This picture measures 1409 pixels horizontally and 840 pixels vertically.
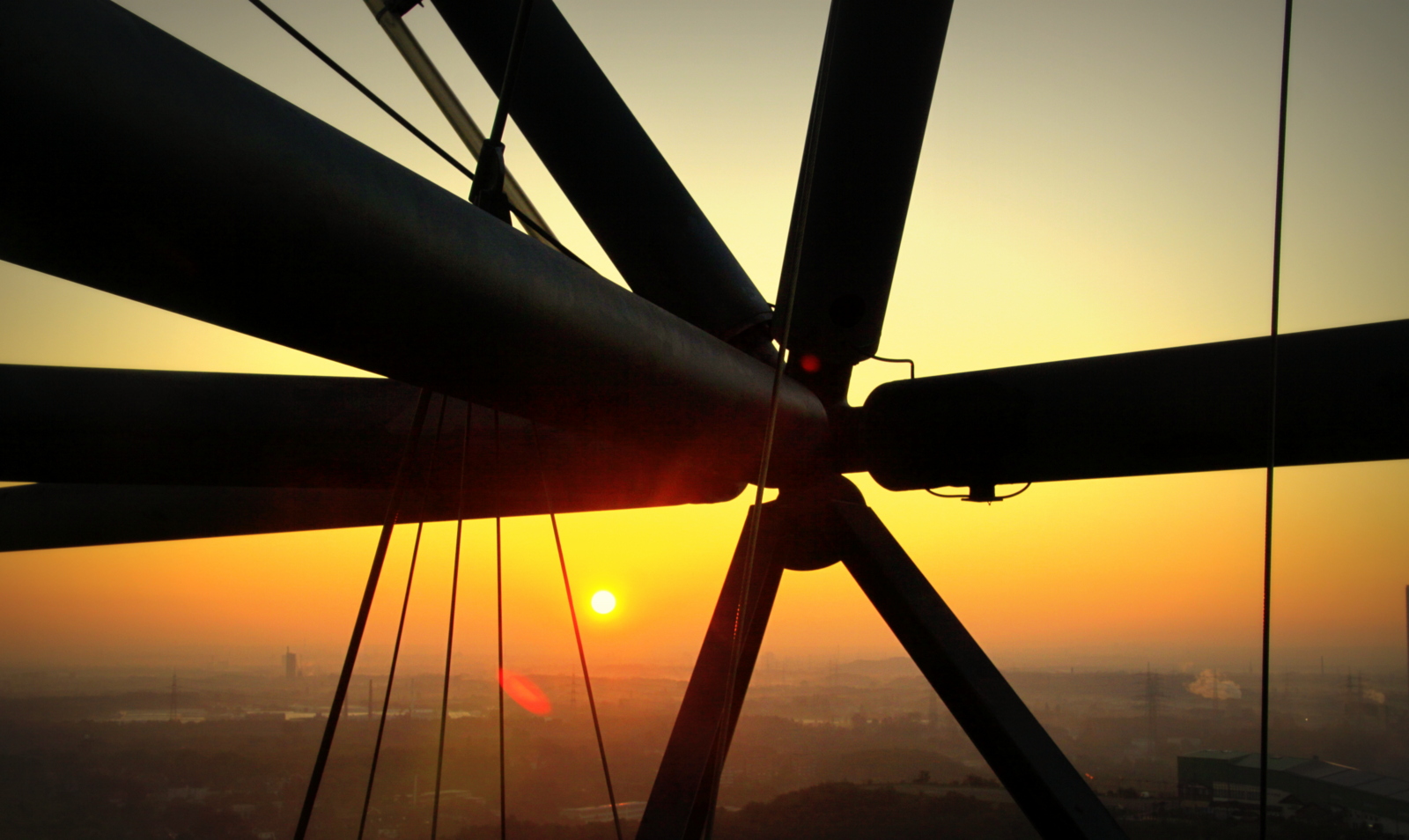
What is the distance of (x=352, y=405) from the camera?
12.7 ft

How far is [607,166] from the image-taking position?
3990 mm

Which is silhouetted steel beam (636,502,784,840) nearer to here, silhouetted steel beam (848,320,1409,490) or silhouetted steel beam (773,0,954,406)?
silhouetted steel beam (848,320,1409,490)

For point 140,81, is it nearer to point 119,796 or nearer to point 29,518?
point 29,518

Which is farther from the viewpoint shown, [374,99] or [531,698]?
[531,698]

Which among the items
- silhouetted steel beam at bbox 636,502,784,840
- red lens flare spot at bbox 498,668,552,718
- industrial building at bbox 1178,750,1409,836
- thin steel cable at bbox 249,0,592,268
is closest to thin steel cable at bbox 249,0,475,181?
thin steel cable at bbox 249,0,592,268

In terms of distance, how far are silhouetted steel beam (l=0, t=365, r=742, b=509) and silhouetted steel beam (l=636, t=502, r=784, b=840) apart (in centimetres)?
86

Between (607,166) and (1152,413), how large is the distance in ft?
7.90

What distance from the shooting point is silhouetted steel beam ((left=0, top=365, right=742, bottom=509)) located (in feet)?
12.0

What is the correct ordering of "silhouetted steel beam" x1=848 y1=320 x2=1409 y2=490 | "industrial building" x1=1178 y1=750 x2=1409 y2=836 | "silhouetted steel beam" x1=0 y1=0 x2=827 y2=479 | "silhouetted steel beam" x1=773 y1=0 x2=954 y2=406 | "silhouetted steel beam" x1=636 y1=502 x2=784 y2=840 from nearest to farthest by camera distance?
"silhouetted steel beam" x1=0 y1=0 x2=827 y2=479
"silhouetted steel beam" x1=848 y1=320 x2=1409 y2=490
"silhouetted steel beam" x1=773 y1=0 x2=954 y2=406
"silhouetted steel beam" x1=636 y1=502 x2=784 y2=840
"industrial building" x1=1178 y1=750 x2=1409 y2=836

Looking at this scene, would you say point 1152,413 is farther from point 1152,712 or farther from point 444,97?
point 1152,712

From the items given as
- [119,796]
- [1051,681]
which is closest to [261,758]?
[119,796]

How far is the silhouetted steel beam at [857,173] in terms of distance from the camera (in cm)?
344

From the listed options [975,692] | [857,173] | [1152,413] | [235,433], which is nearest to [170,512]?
[235,433]

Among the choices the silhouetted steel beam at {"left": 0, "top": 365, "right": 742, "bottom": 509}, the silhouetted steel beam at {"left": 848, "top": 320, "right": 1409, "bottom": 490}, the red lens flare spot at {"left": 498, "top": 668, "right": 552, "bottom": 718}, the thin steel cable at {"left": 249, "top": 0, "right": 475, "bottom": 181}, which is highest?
the thin steel cable at {"left": 249, "top": 0, "right": 475, "bottom": 181}
